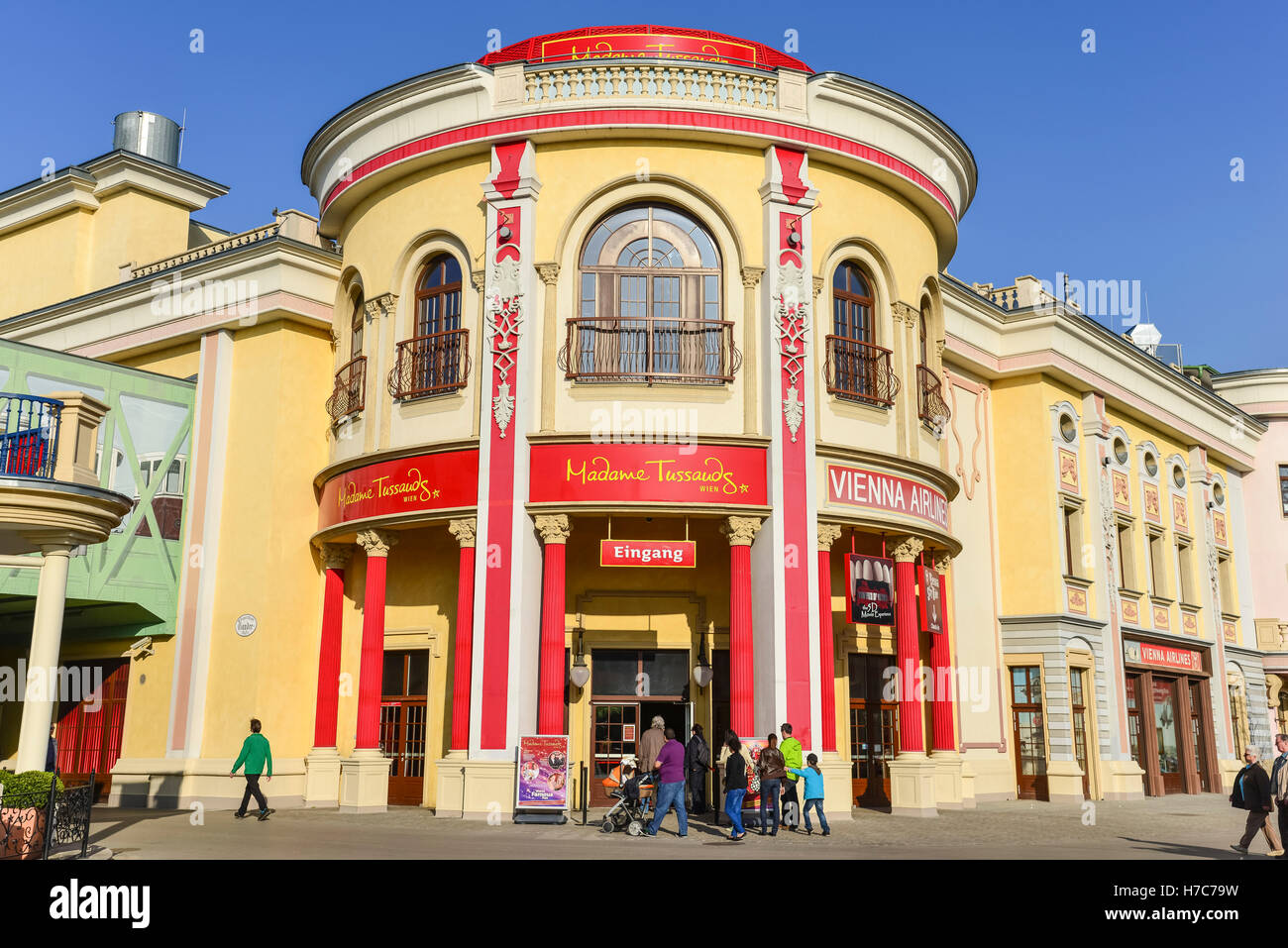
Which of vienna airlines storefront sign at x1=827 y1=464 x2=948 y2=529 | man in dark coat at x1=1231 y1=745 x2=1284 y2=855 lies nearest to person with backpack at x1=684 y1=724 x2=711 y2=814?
vienna airlines storefront sign at x1=827 y1=464 x2=948 y2=529

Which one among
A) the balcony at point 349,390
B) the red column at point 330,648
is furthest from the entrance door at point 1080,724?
the balcony at point 349,390

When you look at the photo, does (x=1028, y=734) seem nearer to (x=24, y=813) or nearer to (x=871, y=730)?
(x=871, y=730)

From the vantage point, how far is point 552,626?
66.9 ft

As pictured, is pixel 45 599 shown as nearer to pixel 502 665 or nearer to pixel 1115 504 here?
pixel 502 665

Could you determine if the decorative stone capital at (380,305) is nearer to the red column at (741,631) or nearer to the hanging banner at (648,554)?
the hanging banner at (648,554)

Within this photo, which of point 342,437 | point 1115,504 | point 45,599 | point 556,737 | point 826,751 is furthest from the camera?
point 1115,504

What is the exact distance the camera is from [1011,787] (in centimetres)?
2880

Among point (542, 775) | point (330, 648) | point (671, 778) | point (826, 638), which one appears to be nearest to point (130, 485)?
point (330, 648)

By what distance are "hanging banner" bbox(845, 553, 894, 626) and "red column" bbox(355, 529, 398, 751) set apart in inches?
337

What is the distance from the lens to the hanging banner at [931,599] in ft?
77.2

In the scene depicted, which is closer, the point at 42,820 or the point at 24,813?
the point at 24,813

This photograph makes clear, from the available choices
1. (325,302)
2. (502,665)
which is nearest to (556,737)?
(502,665)

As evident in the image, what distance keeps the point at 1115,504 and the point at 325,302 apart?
71.3 feet

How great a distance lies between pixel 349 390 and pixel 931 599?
39.8ft
